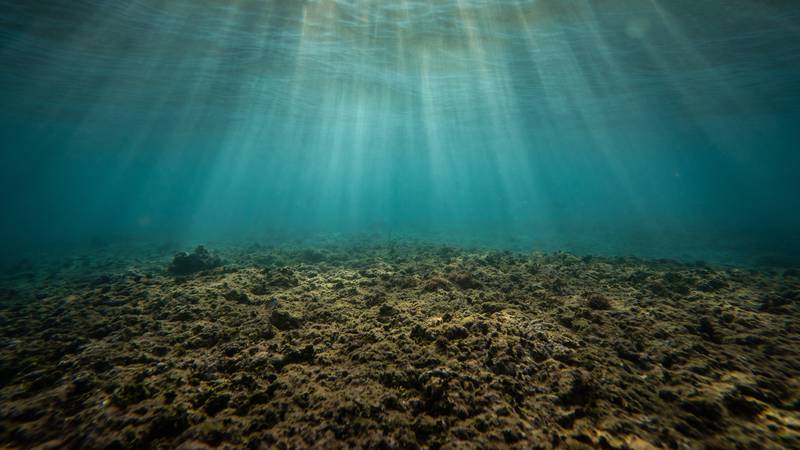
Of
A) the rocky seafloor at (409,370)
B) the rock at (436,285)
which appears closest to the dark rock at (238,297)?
the rocky seafloor at (409,370)

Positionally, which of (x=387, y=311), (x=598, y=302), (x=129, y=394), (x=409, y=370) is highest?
(x=598, y=302)

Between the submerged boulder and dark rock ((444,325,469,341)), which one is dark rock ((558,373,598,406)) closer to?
dark rock ((444,325,469,341))

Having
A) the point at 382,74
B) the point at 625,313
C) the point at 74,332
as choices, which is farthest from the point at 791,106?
the point at 74,332

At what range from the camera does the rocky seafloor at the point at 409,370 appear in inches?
110

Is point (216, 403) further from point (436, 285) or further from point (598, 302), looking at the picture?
point (598, 302)

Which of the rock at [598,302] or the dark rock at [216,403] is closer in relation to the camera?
the dark rock at [216,403]

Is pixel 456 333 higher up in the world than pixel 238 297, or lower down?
higher up

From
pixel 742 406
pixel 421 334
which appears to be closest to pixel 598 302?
pixel 742 406

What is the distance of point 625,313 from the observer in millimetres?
5262

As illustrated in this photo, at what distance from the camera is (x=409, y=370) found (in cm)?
357

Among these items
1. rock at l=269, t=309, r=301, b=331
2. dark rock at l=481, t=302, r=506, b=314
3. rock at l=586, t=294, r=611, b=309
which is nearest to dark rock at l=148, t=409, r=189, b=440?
rock at l=269, t=309, r=301, b=331

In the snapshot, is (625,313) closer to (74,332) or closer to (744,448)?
(744,448)

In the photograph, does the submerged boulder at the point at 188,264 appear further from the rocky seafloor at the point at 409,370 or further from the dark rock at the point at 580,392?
the dark rock at the point at 580,392

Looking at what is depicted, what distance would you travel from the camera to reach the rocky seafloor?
2.79 meters
